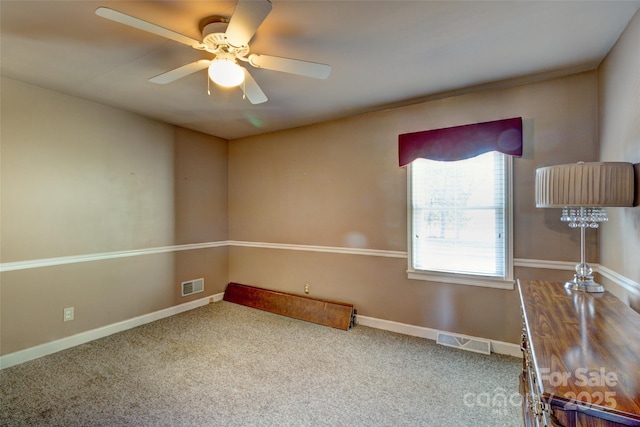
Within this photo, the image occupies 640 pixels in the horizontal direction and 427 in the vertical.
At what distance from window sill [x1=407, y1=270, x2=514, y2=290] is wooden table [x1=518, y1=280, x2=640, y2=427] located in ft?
3.61

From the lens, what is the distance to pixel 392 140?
10.8 feet

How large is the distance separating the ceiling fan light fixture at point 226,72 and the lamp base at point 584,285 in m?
2.39

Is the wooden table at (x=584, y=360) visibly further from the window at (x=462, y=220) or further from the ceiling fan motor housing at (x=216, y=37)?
the ceiling fan motor housing at (x=216, y=37)

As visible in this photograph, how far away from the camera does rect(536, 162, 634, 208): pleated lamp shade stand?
1584mm

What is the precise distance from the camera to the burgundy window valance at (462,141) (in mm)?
2646

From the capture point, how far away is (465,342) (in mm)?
2846

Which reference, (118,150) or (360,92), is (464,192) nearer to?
(360,92)

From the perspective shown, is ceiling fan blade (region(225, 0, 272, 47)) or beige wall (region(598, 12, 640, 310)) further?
beige wall (region(598, 12, 640, 310))

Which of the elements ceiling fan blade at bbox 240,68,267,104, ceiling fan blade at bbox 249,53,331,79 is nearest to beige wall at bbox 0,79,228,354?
ceiling fan blade at bbox 240,68,267,104

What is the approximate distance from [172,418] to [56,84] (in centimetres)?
297

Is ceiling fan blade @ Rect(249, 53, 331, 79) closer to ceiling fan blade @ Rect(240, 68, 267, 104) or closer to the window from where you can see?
ceiling fan blade @ Rect(240, 68, 267, 104)

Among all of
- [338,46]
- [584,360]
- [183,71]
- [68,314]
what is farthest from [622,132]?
[68,314]

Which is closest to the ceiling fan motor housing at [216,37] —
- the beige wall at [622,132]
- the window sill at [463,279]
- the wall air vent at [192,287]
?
Answer: the beige wall at [622,132]

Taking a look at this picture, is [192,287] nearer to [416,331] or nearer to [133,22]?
[416,331]
